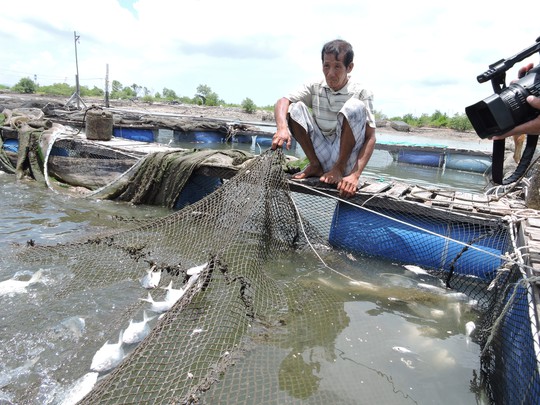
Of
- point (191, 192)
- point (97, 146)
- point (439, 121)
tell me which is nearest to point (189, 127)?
point (97, 146)

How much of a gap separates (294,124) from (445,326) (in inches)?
110

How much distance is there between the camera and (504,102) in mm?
2229

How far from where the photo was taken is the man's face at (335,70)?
461 centimetres

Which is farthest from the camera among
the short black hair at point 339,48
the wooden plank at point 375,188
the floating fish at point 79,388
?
the wooden plank at point 375,188

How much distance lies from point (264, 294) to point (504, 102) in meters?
2.35

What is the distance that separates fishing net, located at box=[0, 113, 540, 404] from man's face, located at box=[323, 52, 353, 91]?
1.21 metres

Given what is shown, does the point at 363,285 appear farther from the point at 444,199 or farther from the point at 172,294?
the point at 172,294

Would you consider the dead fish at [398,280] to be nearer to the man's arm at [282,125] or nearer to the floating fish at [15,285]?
the man's arm at [282,125]

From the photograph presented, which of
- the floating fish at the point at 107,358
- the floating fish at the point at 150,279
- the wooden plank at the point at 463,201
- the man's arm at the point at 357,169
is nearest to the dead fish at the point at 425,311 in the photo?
the wooden plank at the point at 463,201

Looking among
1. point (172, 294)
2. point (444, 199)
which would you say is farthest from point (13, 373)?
point (444, 199)

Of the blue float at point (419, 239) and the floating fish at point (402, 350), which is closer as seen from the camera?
the floating fish at point (402, 350)

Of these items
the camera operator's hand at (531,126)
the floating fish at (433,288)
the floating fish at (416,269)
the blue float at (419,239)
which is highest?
the camera operator's hand at (531,126)

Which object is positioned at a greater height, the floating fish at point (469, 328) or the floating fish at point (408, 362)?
the floating fish at point (469, 328)

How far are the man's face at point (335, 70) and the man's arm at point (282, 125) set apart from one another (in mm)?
592
